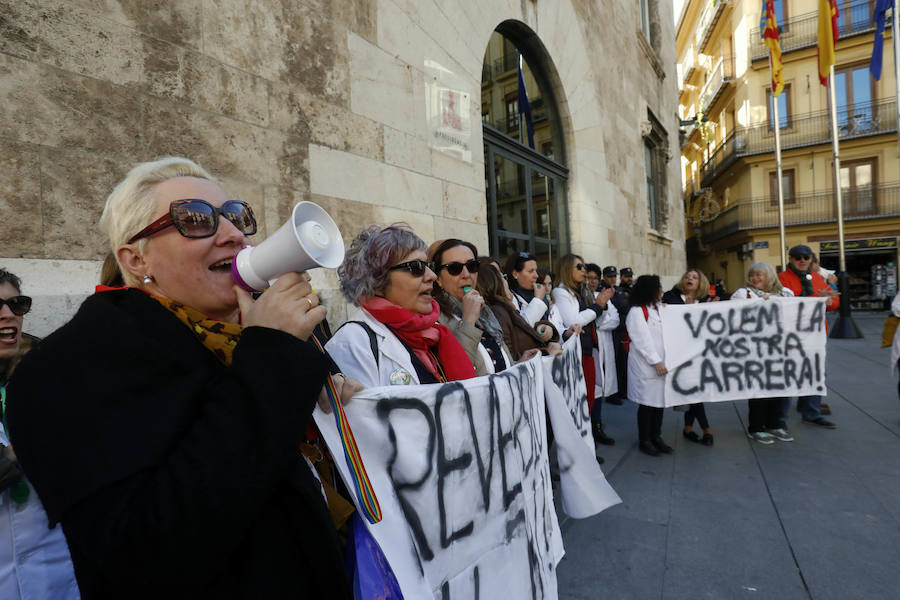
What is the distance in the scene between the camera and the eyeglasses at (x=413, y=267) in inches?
82.6

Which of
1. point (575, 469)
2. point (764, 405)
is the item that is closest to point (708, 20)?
point (764, 405)

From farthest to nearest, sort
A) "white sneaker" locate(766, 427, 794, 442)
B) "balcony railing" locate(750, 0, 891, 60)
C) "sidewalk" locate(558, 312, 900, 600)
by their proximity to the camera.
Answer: "balcony railing" locate(750, 0, 891, 60), "white sneaker" locate(766, 427, 794, 442), "sidewalk" locate(558, 312, 900, 600)

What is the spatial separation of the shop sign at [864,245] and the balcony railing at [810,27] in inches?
352

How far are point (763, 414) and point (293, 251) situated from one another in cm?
522

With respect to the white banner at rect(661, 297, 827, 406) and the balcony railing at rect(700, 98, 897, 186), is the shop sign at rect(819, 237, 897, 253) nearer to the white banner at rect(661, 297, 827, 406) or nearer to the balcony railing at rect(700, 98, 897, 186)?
the balcony railing at rect(700, 98, 897, 186)

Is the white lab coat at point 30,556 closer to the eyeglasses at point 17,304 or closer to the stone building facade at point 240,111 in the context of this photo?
the eyeglasses at point 17,304

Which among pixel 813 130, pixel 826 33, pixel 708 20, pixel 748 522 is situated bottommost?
pixel 748 522

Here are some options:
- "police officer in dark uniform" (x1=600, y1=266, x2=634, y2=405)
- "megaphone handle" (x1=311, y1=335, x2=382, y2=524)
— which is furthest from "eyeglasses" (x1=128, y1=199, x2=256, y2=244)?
"police officer in dark uniform" (x1=600, y1=266, x2=634, y2=405)

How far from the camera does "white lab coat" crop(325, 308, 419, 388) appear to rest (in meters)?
1.89

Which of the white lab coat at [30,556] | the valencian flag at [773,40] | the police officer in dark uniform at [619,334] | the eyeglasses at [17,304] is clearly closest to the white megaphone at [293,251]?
the white lab coat at [30,556]

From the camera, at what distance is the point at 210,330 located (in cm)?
107

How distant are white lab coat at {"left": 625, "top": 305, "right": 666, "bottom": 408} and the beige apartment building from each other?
1773cm

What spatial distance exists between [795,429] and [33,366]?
605cm

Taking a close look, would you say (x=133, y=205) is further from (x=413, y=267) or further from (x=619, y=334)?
(x=619, y=334)
